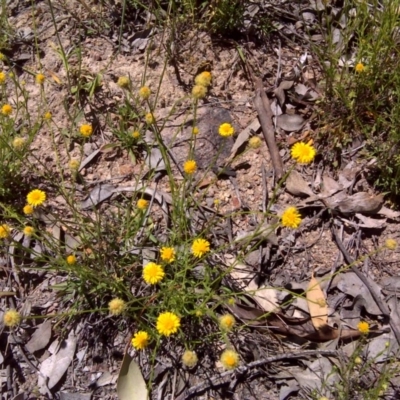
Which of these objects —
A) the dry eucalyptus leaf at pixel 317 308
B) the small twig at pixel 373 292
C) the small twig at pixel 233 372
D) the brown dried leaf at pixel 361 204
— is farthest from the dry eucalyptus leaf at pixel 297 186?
the small twig at pixel 233 372

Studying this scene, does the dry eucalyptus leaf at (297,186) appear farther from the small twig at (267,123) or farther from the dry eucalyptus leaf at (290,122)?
the dry eucalyptus leaf at (290,122)

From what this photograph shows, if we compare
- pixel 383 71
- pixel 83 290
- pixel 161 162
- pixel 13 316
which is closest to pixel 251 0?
pixel 383 71

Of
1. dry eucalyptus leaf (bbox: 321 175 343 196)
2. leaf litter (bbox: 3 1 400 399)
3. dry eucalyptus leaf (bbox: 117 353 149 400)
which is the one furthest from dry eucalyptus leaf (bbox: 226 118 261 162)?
dry eucalyptus leaf (bbox: 117 353 149 400)

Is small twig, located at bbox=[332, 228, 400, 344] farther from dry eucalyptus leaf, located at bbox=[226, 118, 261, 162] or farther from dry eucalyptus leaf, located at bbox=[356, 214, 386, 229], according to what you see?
dry eucalyptus leaf, located at bbox=[226, 118, 261, 162]

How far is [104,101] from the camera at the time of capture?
2.86 m

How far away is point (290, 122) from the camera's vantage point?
2760 mm

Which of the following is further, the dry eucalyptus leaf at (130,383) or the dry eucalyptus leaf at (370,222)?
the dry eucalyptus leaf at (370,222)

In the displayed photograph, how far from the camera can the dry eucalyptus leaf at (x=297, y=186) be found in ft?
8.39

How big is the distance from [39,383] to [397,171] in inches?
75.9

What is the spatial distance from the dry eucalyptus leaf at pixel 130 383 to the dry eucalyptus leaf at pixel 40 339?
400mm

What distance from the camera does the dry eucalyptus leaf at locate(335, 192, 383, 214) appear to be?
8.13 ft

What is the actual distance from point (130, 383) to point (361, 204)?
1390 mm

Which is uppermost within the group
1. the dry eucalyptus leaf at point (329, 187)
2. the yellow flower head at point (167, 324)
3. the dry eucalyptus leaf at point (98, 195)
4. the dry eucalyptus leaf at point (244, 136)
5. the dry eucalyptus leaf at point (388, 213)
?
the dry eucalyptus leaf at point (244, 136)

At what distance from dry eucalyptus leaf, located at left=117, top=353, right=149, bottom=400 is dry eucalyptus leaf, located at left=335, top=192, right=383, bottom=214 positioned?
4.09 feet
